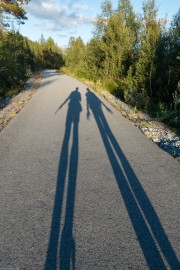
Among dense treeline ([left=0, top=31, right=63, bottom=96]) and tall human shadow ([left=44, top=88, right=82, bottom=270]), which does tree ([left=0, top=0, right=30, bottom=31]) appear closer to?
dense treeline ([left=0, top=31, right=63, bottom=96])

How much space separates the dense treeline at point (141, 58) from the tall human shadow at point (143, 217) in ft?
18.3

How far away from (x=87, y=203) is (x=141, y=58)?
643 inches

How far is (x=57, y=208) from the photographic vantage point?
4191 mm

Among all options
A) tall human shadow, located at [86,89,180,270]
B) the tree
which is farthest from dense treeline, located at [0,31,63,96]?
tall human shadow, located at [86,89,180,270]

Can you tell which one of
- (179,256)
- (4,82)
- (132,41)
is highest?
(132,41)

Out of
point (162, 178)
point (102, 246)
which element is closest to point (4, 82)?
point (162, 178)

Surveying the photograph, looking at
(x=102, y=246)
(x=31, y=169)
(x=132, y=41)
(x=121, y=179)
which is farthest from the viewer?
(x=132, y=41)

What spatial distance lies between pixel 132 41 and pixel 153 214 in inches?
1019

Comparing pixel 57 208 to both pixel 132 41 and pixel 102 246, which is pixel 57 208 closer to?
pixel 102 246

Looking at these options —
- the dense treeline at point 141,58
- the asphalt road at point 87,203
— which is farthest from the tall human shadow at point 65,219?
the dense treeline at point 141,58

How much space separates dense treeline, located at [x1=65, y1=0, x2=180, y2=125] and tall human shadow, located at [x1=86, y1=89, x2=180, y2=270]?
5.57m

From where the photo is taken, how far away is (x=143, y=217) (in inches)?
157

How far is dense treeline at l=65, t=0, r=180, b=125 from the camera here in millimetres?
16408

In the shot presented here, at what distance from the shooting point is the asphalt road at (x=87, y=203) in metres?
3.20
